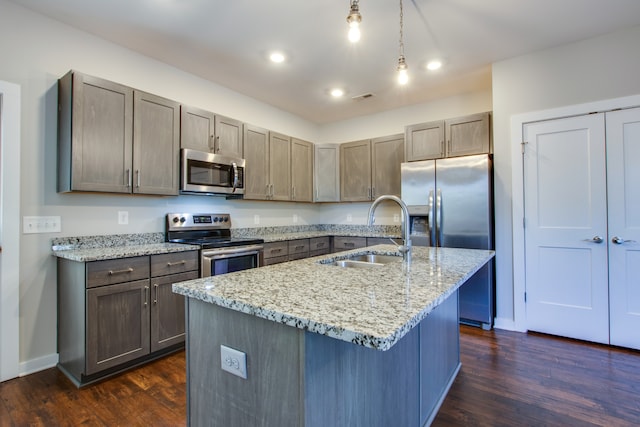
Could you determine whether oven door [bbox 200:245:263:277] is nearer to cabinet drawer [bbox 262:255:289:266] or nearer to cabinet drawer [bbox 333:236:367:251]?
cabinet drawer [bbox 262:255:289:266]

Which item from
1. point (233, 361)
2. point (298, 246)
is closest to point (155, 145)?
point (298, 246)

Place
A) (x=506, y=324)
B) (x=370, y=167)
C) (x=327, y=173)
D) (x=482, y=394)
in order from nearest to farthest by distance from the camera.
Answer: (x=482, y=394) < (x=506, y=324) < (x=370, y=167) < (x=327, y=173)

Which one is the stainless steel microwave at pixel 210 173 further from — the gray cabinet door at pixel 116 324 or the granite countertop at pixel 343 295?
the granite countertop at pixel 343 295

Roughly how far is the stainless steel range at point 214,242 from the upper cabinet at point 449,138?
215 cm

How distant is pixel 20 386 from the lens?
2084mm

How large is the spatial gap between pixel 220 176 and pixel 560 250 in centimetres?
337

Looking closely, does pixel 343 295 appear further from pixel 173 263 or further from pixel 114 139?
pixel 114 139

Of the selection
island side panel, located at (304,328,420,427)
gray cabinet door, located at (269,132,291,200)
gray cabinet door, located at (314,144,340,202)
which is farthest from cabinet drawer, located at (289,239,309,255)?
island side panel, located at (304,328,420,427)

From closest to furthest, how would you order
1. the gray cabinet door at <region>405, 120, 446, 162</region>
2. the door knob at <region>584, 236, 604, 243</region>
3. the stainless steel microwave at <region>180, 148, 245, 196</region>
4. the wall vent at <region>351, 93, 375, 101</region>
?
1. the door knob at <region>584, 236, 604, 243</region>
2. the stainless steel microwave at <region>180, 148, 245, 196</region>
3. the gray cabinet door at <region>405, 120, 446, 162</region>
4. the wall vent at <region>351, 93, 375, 101</region>

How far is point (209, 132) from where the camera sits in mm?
3160

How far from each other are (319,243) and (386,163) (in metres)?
1.42

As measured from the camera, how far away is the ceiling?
2250 mm

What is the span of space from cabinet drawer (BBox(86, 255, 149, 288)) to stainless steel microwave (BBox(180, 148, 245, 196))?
0.85 metres

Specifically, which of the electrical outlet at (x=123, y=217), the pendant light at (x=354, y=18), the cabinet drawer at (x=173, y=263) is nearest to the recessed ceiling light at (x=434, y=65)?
the pendant light at (x=354, y=18)
